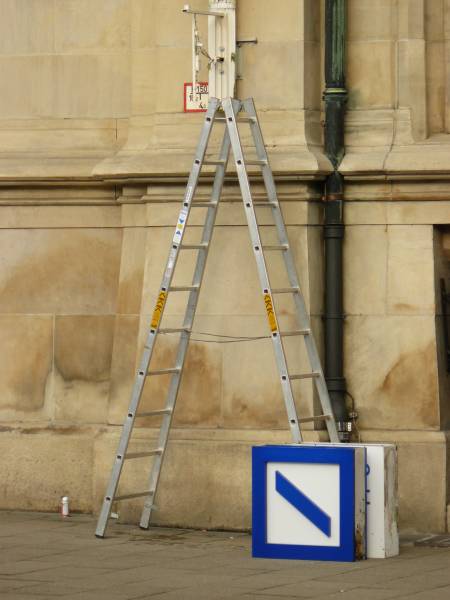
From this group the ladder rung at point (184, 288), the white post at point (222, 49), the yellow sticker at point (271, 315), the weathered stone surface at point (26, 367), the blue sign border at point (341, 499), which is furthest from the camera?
the weathered stone surface at point (26, 367)

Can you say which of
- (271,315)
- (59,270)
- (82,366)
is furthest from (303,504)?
(59,270)

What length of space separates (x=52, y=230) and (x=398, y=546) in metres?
4.05

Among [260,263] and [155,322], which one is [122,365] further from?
[260,263]

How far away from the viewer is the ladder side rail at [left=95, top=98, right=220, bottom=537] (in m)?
11.7

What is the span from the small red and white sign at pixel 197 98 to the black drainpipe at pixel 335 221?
35.3 inches

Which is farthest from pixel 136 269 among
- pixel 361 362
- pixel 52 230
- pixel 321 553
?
pixel 321 553

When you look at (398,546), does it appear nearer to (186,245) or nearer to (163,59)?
(186,245)

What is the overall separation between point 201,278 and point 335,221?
1100mm

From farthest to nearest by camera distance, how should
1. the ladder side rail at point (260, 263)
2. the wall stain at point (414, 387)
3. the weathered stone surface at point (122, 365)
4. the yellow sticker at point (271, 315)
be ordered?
1. the weathered stone surface at point (122, 365)
2. the wall stain at point (414, 387)
3. the yellow sticker at point (271, 315)
4. the ladder side rail at point (260, 263)

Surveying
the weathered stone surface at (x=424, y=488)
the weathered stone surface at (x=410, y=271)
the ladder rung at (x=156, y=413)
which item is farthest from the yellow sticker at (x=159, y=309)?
the weathered stone surface at (x=424, y=488)

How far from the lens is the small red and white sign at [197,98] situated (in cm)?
1245

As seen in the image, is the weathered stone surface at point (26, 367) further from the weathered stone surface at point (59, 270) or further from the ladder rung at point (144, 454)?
the ladder rung at point (144, 454)

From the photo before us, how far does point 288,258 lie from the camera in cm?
1189

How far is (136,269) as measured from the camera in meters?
12.8
